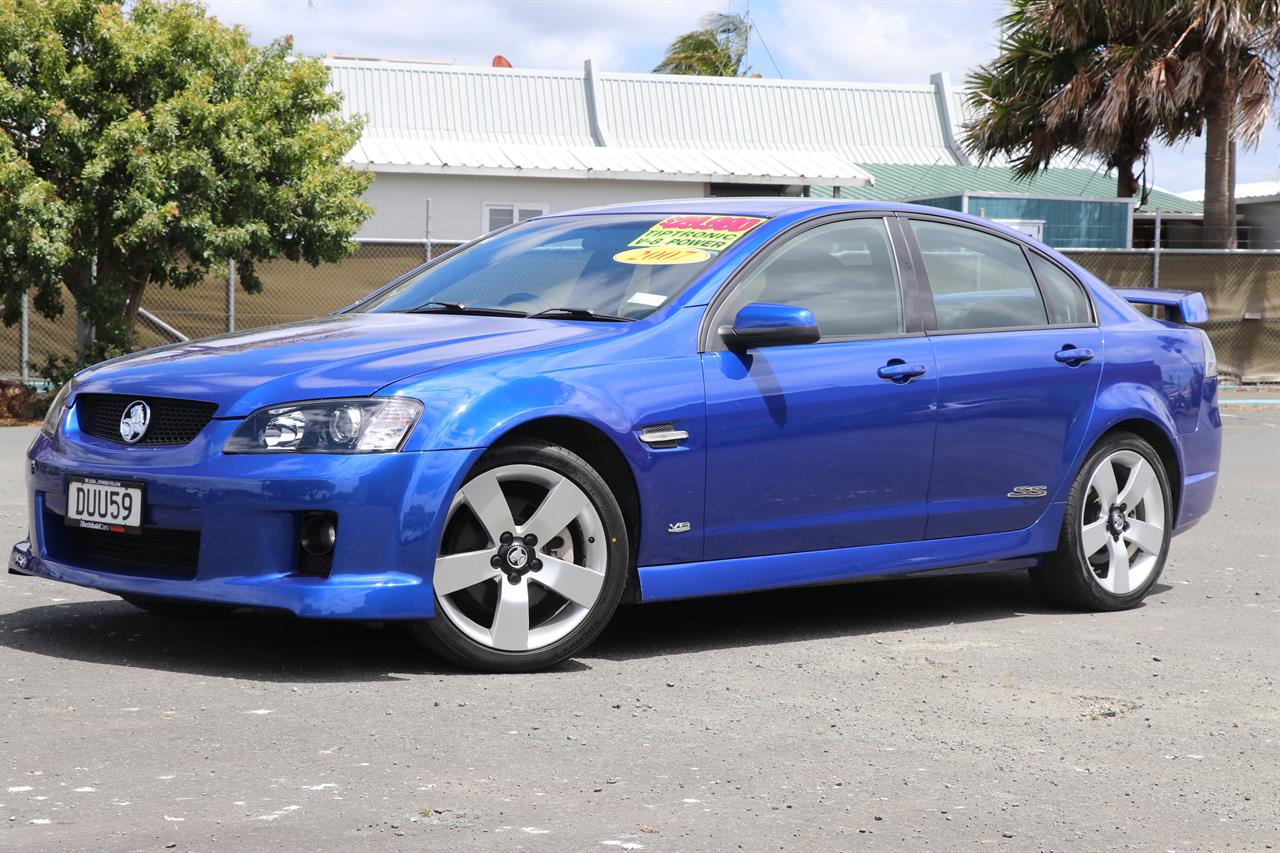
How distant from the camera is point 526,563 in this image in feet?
18.4

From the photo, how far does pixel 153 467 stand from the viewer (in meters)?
5.45

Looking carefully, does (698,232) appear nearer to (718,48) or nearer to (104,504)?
(104,504)

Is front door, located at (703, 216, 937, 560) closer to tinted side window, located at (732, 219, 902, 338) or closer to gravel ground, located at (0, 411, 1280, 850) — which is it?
tinted side window, located at (732, 219, 902, 338)

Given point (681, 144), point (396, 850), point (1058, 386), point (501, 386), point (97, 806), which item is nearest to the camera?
point (396, 850)

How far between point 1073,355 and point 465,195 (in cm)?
2292

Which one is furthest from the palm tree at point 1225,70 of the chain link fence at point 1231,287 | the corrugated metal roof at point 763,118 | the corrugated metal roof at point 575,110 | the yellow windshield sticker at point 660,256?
the yellow windshield sticker at point 660,256

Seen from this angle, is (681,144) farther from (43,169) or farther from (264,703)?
(264,703)

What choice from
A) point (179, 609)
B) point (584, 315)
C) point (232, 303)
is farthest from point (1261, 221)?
point (179, 609)

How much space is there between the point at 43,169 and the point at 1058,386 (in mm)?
12478

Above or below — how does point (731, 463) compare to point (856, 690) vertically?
above

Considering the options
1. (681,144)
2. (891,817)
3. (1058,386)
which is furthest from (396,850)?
(681,144)

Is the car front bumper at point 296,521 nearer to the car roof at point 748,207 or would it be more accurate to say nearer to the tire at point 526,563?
the tire at point 526,563

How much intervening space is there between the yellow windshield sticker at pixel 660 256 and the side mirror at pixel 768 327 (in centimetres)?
33

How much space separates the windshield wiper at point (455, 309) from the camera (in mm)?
6324
